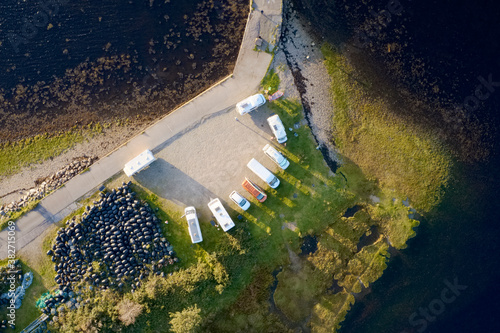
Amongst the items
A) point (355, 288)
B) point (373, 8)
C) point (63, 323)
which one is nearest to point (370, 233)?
point (355, 288)

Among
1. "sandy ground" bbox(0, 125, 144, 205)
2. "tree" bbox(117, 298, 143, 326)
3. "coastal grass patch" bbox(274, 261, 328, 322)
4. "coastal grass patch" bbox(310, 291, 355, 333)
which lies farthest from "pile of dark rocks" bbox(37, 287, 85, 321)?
"coastal grass patch" bbox(310, 291, 355, 333)

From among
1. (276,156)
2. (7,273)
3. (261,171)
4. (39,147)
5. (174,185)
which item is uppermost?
(39,147)

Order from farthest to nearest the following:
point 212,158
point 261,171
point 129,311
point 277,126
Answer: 1. point 212,158
2. point 277,126
3. point 261,171
4. point 129,311

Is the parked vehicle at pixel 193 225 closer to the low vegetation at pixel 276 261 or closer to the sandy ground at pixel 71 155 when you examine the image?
the low vegetation at pixel 276 261

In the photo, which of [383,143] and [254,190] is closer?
[254,190]

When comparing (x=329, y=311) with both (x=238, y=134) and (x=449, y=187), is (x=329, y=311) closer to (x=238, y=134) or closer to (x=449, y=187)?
(x=449, y=187)

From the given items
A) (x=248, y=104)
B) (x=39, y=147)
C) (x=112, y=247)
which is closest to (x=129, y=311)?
(x=112, y=247)

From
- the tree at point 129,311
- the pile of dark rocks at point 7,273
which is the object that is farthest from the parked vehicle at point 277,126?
the pile of dark rocks at point 7,273
